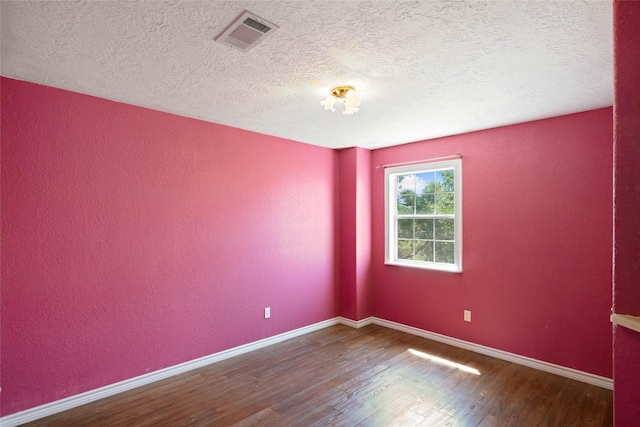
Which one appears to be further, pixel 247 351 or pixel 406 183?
pixel 406 183

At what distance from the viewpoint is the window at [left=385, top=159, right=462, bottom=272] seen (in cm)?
373

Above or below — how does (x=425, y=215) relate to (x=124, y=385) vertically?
above

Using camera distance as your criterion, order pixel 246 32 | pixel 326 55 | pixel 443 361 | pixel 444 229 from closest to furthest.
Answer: pixel 246 32
pixel 326 55
pixel 443 361
pixel 444 229

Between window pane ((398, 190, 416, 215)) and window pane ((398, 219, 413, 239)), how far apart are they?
0.36ft

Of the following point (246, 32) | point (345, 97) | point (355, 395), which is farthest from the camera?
point (355, 395)

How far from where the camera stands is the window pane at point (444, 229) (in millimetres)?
3811

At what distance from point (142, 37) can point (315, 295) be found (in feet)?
10.9

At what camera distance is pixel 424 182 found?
13.4 feet

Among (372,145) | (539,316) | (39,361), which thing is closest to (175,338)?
(39,361)

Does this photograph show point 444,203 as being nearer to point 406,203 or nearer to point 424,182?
point 424,182

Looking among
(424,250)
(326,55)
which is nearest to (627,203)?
(326,55)

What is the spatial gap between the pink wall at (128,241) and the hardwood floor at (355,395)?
1.12 ft

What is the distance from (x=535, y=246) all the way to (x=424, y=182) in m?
1.43

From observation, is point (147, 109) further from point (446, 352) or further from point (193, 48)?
point (446, 352)
